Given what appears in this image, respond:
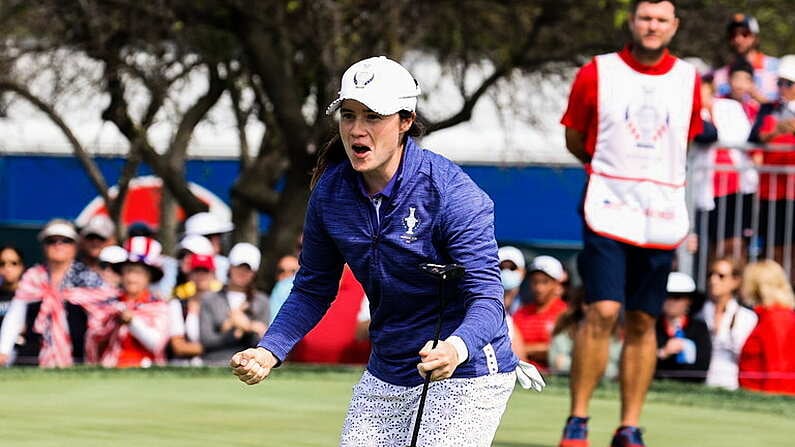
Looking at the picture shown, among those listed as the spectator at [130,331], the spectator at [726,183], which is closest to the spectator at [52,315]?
the spectator at [130,331]

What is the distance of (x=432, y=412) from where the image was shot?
16.4 ft

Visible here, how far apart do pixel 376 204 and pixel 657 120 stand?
2808mm

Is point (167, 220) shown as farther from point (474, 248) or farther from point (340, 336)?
point (474, 248)

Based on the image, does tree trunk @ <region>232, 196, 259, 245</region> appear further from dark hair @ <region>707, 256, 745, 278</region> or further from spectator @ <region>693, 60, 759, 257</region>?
dark hair @ <region>707, 256, 745, 278</region>

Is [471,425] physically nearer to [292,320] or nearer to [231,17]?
[292,320]

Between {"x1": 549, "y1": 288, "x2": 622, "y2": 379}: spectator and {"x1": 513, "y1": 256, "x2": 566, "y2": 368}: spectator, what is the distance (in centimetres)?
33

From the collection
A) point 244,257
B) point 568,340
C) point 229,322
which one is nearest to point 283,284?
point 244,257

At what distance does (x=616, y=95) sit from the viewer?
7.51 meters

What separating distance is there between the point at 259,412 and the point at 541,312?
349cm

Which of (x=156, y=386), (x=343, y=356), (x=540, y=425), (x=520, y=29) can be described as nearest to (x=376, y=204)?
(x=540, y=425)

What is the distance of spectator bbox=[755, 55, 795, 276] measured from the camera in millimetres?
11305

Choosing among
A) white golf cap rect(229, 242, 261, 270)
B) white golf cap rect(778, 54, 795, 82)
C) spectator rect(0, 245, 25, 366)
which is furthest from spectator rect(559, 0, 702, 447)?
spectator rect(0, 245, 25, 366)

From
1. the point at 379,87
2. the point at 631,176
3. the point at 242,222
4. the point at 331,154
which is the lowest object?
the point at 242,222

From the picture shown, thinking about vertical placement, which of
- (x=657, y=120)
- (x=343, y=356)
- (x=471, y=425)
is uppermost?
(x=657, y=120)
